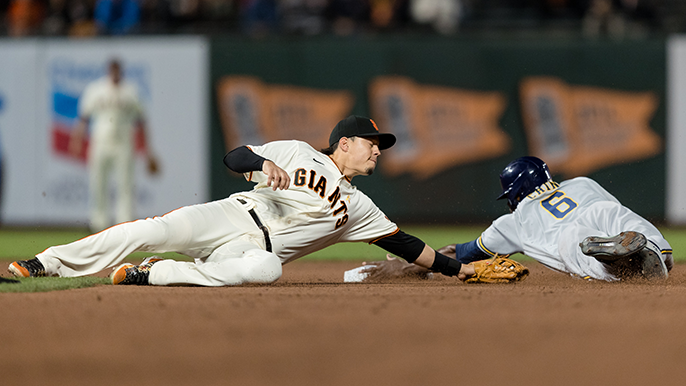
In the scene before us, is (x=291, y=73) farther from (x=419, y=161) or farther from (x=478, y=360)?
(x=478, y=360)

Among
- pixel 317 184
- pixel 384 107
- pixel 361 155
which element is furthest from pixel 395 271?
pixel 384 107

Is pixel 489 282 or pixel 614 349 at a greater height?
pixel 614 349

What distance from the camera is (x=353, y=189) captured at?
448 centimetres

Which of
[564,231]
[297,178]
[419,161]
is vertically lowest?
[419,161]

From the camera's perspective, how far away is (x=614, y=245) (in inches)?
159

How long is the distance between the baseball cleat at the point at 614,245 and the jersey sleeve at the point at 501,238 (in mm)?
861

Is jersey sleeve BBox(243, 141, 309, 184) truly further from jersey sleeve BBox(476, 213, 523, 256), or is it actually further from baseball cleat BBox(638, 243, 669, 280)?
baseball cleat BBox(638, 243, 669, 280)

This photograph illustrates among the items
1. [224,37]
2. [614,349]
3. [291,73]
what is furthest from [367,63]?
[614,349]

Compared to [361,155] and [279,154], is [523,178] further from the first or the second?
[279,154]

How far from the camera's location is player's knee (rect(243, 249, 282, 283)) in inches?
159

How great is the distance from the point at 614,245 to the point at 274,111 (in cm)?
802

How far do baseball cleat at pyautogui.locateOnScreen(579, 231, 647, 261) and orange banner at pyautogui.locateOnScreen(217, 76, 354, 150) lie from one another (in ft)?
24.9

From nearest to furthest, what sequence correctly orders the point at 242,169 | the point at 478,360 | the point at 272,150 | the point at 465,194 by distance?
the point at 478,360 < the point at 242,169 < the point at 272,150 < the point at 465,194

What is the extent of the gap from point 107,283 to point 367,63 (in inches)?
308
